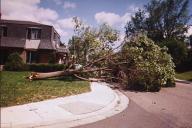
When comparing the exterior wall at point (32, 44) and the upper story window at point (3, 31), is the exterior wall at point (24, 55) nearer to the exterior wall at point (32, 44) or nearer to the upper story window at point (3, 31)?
the exterior wall at point (32, 44)

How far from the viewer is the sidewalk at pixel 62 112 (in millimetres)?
8211

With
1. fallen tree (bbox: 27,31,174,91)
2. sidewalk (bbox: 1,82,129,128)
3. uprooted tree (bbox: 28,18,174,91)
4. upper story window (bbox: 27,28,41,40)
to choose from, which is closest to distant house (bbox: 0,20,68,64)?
upper story window (bbox: 27,28,41,40)

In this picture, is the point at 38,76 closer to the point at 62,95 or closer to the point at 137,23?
the point at 62,95

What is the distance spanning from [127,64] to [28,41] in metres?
18.4

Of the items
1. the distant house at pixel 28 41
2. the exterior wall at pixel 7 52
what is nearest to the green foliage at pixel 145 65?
the distant house at pixel 28 41

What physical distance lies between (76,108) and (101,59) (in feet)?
32.5

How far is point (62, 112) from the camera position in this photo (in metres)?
9.69

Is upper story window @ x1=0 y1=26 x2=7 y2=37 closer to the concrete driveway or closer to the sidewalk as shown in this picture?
the sidewalk

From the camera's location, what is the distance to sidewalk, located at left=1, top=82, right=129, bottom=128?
26.9 ft

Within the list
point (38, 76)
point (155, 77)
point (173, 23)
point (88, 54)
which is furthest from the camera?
point (173, 23)


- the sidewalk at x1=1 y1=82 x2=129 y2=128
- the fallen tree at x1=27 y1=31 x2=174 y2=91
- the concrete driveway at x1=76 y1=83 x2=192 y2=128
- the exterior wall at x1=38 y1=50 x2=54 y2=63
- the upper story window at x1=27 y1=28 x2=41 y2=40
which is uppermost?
the upper story window at x1=27 y1=28 x2=41 y2=40

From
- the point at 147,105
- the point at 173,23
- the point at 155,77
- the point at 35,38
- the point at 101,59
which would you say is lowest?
the point at 147,105

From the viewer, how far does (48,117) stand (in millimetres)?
8859

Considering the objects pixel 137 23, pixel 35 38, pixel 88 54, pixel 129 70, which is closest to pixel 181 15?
pixel 137 23
